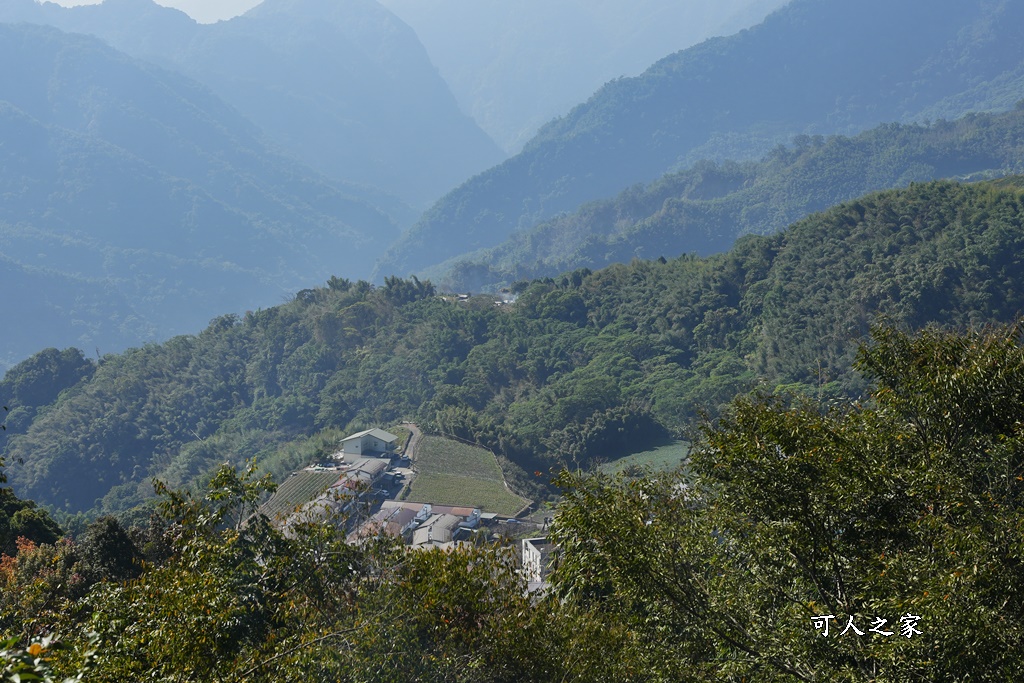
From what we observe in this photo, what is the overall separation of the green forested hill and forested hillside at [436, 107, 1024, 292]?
4852 cm

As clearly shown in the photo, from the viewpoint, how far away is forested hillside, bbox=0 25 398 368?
129250 millimetres

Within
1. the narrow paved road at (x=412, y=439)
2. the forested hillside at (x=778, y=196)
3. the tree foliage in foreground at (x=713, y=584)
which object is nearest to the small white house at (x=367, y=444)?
the narrow paved road at (x=412, y=439)

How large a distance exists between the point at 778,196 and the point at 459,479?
3963 inches

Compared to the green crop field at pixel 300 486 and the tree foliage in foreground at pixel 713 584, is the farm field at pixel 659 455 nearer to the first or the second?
the green crop field at pixel 300 486

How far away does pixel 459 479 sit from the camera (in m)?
40.9

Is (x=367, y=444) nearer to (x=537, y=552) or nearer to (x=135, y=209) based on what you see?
(x=537, y=552)

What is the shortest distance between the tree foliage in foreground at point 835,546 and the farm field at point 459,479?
29.5m

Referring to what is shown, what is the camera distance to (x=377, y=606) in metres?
8.45

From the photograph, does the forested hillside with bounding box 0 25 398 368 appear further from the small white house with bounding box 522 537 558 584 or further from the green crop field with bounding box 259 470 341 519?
the small white house with bounding box 522 537 558 584

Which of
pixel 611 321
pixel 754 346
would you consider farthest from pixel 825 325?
pixel 611 321

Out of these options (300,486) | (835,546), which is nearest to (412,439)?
(300,486)

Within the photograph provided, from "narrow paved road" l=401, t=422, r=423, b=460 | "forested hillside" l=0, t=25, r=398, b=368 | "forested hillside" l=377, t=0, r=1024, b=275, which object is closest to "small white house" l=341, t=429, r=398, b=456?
"narrow paved road" l=401, t=422, r=423, b=460

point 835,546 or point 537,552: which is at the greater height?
point 835,546

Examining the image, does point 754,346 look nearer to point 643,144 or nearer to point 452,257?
point 452,257
